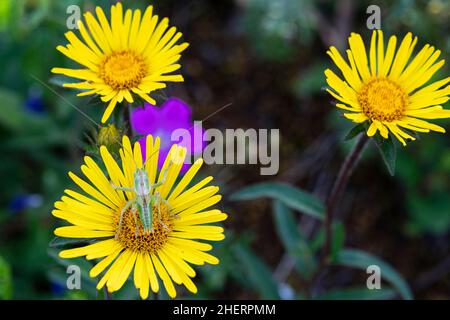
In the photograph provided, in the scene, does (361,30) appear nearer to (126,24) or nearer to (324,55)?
(324,55)

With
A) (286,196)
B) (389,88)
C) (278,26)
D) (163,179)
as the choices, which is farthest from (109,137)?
(278,26)

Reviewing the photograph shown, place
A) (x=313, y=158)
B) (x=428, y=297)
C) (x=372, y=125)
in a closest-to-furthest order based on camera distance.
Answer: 1. (x=372, y=125)
2. (x=428, y=297)
3. (x=313, y=158)

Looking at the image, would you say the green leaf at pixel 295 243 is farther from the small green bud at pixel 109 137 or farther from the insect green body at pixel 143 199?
the small green bud at pixel 109 137

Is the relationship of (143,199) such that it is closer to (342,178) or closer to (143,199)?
(143,199)

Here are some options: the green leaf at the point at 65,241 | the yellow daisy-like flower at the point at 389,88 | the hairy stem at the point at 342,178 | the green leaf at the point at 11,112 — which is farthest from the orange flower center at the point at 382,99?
the green leaf at the point at 11,112

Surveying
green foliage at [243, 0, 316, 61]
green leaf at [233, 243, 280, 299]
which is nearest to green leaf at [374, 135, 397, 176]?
green leaf at [233, 243, 280, 299]

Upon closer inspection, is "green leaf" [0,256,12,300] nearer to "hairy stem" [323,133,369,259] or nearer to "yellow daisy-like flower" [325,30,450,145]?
"hairy stem" [323,133,369,259]
